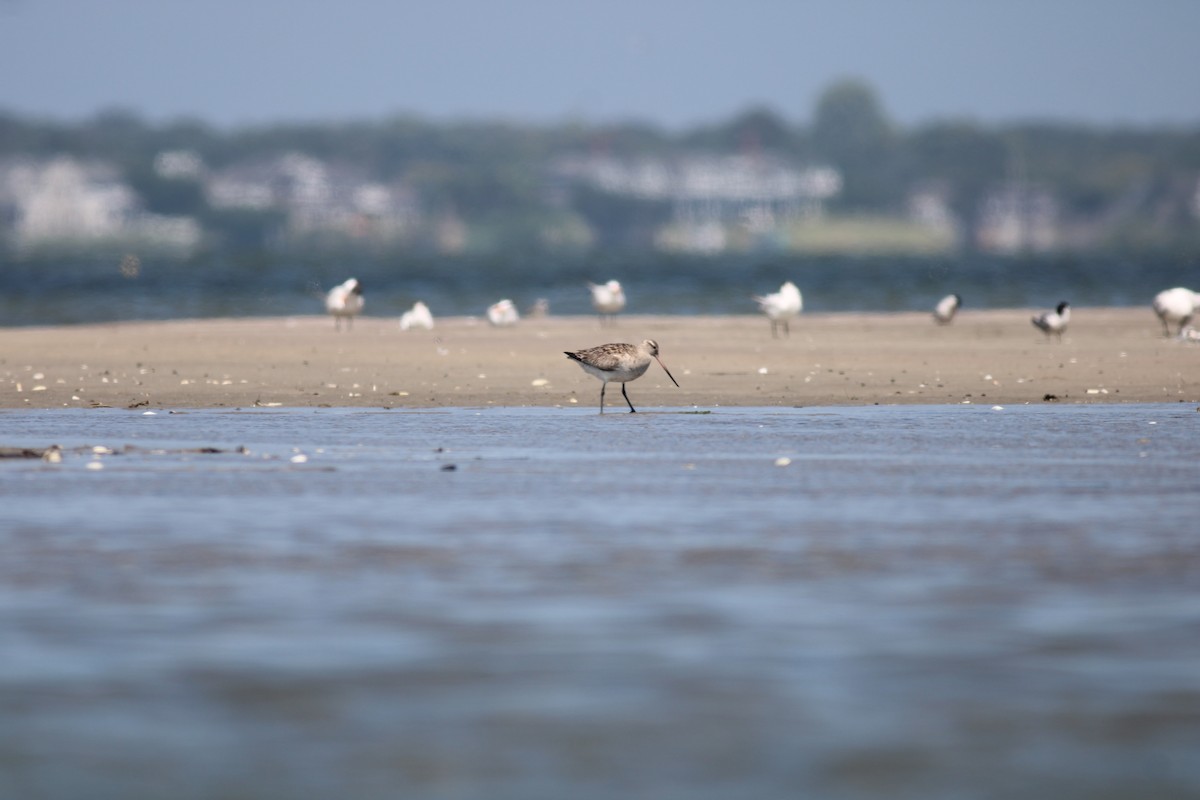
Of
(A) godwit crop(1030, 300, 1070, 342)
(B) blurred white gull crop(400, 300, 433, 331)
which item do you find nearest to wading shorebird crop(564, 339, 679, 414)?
(A) godwit crop(1030, 300, 1070, 342)

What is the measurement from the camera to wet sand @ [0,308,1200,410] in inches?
760

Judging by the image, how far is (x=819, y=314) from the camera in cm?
4381

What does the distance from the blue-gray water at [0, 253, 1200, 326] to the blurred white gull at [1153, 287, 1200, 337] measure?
52.4 feet

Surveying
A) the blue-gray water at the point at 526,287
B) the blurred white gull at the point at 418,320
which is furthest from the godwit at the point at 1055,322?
the blue-gray water at the point at 526,287

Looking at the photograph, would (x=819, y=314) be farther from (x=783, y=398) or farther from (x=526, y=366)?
(x=783, y=398)

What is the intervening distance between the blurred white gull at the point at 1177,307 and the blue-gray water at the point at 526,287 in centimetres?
1598

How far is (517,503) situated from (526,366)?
1315 centimetres

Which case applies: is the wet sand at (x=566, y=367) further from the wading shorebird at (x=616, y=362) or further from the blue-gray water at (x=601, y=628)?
the blue-gray water at (x=601, y=628)

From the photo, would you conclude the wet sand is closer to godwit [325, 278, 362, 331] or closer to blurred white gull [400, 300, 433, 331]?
blurred white gull [400, 300, 433, 331]

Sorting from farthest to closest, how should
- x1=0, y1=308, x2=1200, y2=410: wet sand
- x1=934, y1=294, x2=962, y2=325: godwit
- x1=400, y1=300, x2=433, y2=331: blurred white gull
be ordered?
x1=934, y1=294, x2=962, y2=325: godwit < x1=400, y1=300, x2=433, y2=331: blurred white gull < x1=0, y1=308, x2=1200, y2=410: wet sand

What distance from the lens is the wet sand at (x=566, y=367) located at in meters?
19.3

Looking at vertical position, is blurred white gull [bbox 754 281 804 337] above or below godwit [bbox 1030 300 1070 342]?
above

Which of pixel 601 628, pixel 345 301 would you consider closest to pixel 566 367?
pixel 345 301

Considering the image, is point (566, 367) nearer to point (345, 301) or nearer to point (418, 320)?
point (418, 320)
